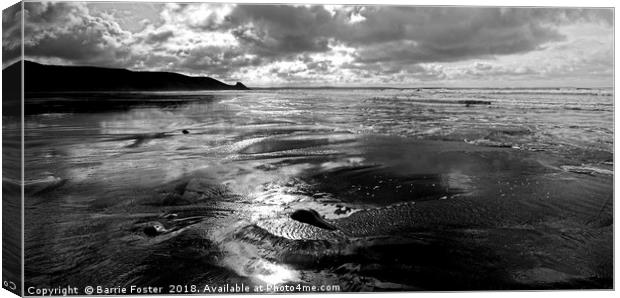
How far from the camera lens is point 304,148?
563 centimetres

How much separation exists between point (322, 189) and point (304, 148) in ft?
1.50

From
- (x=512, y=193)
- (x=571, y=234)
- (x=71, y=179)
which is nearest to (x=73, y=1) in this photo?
(x=71, y=179)

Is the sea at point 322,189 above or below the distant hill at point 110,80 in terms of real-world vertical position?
below

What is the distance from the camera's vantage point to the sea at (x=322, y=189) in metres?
5.02

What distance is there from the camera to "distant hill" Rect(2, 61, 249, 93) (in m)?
5.10

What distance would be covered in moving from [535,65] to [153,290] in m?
4.31

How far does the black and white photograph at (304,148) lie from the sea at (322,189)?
18 millimetres

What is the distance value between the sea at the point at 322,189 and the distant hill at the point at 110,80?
0.09 m

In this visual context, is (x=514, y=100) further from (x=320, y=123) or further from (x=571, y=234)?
(x=320, y=123)

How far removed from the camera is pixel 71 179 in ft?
17.0

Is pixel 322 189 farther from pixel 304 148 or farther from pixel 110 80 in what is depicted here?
pixel 110 80

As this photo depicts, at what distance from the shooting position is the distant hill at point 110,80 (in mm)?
5102

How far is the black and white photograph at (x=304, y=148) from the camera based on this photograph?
502 cm

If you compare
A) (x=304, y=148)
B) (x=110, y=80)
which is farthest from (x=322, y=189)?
(x=110, y=80)
